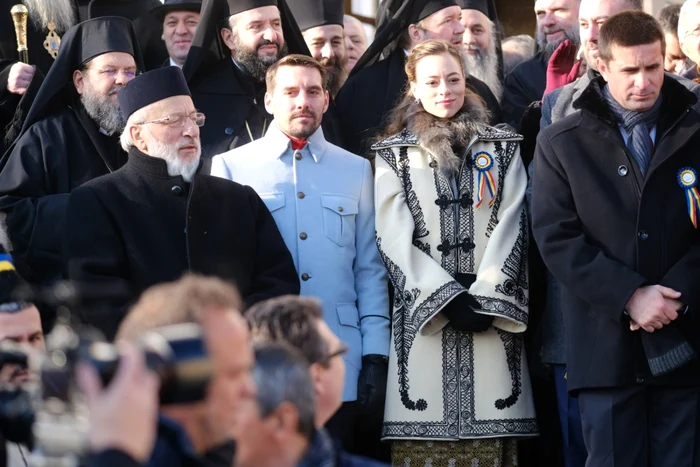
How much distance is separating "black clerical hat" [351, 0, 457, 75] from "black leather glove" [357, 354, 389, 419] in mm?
2014

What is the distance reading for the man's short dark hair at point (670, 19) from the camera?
7934mm

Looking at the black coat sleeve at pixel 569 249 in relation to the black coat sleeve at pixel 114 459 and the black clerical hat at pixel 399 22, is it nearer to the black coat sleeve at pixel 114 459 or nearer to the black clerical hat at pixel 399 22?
the black clerical hat at pixel 399 22

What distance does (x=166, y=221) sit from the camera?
5.97m

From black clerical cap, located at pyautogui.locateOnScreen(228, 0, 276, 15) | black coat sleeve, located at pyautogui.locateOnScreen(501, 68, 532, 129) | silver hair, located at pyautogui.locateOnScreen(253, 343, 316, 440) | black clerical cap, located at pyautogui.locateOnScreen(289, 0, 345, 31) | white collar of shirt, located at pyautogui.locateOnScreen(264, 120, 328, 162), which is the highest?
black clerical cap, located at pyautogui.locateOnScreen(289, 0, 345, 31)

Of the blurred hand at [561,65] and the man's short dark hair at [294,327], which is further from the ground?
the blurred hand at [561,65]

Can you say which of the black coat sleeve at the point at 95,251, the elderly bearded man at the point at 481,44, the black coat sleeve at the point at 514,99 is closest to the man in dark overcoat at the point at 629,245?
the black coat sleeve at the point at 514,99

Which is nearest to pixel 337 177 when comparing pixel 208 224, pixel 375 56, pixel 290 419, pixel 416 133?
pixel 416 133

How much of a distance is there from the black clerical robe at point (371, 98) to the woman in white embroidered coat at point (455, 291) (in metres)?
0.64

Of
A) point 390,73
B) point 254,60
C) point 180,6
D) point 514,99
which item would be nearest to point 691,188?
point 514,99

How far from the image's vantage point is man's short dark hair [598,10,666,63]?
19.4 feet

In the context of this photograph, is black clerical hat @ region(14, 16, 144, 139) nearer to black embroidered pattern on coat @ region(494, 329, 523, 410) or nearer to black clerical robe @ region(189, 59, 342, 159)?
black clerical robe @ region(189, 59, 342, 159)

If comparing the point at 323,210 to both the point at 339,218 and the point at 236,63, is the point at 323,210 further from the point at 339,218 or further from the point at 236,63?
the point at 236,63

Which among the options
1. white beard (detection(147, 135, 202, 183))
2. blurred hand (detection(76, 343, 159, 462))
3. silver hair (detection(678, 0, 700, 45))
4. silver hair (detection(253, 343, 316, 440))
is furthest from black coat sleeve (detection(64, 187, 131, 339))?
silver hair (detection(678, 0, 700, 45))

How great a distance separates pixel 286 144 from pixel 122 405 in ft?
13.7
